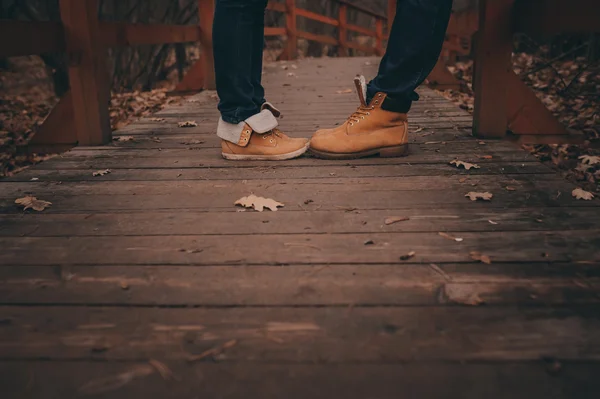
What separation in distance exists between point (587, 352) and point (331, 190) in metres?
1.15

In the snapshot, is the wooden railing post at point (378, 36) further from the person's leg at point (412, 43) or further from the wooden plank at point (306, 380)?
the wooden plank at point (306, 380)

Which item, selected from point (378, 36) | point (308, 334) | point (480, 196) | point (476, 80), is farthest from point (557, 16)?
point (378, 36)

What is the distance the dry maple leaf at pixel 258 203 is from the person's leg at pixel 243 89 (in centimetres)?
63

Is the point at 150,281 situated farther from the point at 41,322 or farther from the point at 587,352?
the point at 587,352

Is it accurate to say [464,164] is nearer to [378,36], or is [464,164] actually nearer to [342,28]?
[342,28]

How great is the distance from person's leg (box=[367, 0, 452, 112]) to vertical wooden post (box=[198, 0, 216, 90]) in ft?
10.3

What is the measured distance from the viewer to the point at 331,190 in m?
2.02

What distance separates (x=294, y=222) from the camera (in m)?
1.69

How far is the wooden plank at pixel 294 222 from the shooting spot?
1.62m

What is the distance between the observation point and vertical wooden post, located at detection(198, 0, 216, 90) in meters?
5.15

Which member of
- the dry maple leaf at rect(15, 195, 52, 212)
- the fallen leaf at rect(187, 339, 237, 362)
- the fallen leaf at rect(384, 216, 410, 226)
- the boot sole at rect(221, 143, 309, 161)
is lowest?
the dry maple leaf at rect(15, 195, 52, 212)

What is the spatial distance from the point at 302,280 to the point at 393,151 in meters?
1.36

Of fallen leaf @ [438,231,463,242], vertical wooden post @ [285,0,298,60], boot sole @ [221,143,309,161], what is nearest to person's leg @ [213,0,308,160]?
boot sole @ [221,143,309,161]

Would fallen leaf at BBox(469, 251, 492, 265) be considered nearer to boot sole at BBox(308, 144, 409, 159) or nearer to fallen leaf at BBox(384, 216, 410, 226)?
fallen leaf at BBox(384, 216, 410, 226)
